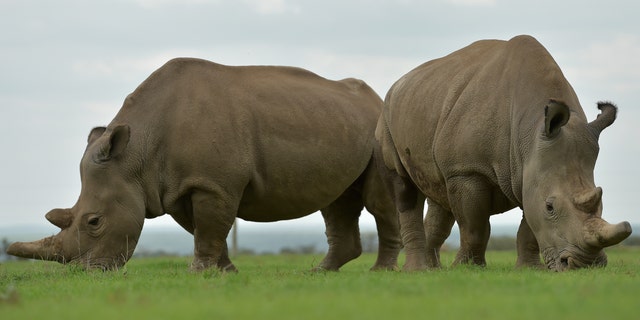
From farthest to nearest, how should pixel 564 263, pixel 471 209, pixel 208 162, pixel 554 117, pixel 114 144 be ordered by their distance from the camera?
1. pixel 114 144
2. pixel 208 162
3. pixel 471 209
4. pixel 554 117
5. pixel 564 263

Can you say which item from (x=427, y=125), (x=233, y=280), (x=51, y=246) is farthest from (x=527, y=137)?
(x=51, y=246)

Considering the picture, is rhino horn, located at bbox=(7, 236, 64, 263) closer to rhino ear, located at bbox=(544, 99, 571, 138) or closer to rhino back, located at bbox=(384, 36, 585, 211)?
rhino back, located at bbox=(384, 36, 585, 211)

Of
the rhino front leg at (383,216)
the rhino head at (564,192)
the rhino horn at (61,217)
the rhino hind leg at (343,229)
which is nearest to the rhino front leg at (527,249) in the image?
the rhino head at (564,192)

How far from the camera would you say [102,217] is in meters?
13.1

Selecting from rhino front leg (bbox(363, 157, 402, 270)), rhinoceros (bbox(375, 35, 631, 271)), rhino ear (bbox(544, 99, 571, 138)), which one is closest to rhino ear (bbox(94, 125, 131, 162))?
rhinoceros (bbox(375, 35, 631, 271))

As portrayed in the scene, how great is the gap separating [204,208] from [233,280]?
3.36 m

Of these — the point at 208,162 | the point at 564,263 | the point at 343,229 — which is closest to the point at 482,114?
the point at 564,263

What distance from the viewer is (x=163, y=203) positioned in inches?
527

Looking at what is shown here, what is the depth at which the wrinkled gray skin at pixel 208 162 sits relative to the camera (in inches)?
515

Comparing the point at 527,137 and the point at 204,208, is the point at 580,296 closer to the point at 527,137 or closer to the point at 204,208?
the point at 527,137

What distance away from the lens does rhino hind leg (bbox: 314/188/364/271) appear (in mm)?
15312

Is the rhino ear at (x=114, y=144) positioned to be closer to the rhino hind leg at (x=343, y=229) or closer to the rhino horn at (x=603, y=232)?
the rhino hind leg at (x=343, y=229)

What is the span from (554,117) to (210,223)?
4.24 m

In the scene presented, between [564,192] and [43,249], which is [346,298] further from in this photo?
[43,249]
